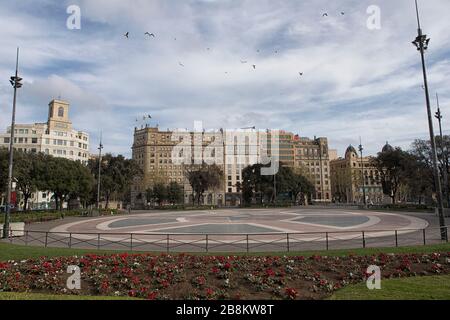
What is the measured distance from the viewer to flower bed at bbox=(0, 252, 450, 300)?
31.2 ft

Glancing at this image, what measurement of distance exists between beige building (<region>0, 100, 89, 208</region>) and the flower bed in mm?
93958

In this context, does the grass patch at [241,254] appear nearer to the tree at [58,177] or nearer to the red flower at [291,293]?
the red flower at [291,293]

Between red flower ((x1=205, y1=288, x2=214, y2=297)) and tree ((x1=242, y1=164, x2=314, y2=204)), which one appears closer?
red flower ((x1=205, y1=288, x2=214, y2=297))

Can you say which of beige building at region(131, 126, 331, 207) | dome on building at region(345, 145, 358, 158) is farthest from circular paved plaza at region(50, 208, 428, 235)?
dome on building at region(345, 145, 358, 158)

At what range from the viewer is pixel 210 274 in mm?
11102

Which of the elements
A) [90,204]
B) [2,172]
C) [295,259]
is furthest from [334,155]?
[295,259]

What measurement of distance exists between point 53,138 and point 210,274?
372 feet

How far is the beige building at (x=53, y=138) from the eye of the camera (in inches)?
4141

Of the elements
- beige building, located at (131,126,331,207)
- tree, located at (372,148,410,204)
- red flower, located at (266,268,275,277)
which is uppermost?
beige building, located at (131,126,331,207)

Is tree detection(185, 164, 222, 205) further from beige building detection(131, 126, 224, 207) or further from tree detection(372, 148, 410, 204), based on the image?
beige building detection(131, 126, 224, 207)

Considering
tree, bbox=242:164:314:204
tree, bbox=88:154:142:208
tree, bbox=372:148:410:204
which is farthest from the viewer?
tree, bbox=242:164:314:204

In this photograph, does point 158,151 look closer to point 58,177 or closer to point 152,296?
point 58,177
